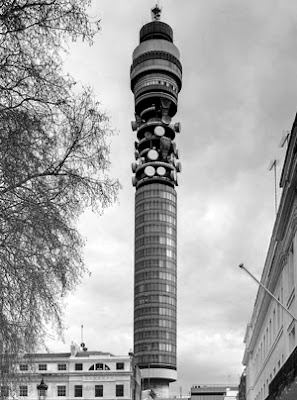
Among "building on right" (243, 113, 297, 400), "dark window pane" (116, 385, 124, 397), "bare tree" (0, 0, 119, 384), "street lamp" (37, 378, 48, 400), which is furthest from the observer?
"dark window pane" (116, 385, 124, 397)

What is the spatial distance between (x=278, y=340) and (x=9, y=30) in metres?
33.2

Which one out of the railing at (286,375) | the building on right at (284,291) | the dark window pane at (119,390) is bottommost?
the railing at (286,375)

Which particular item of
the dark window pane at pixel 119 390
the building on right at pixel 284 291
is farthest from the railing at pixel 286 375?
the dark window pane at pixel 119 390

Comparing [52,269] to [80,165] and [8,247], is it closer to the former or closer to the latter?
[8,247]

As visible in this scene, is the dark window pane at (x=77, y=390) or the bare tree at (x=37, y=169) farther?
the dark window pane at (x=77, y=390)

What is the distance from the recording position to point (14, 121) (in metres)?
12.9

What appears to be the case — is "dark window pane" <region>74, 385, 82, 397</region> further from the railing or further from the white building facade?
the railing

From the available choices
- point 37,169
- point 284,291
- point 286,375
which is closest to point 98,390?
point 284,291

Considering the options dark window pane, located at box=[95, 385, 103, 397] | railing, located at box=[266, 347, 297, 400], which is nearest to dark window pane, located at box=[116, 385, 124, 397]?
dark window pane, located at box=[95, 385, 103, 397]

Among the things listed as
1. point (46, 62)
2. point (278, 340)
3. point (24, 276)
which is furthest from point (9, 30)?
point (278, 340)

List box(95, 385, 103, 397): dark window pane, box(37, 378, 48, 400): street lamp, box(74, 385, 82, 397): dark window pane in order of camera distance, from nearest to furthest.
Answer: box(37, 378, 48, 400): street lamp < box(95, 385, 103, 397): dark window pane < box(74, 385, 82, 397): dark window pane

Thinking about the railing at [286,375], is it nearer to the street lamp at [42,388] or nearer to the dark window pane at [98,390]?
the street lamp at [42,388]

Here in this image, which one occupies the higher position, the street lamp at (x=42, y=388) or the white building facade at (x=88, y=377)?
the white building facade at (x=88, y=377)

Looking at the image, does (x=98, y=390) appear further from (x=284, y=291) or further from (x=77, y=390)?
(x=284, y=291)
